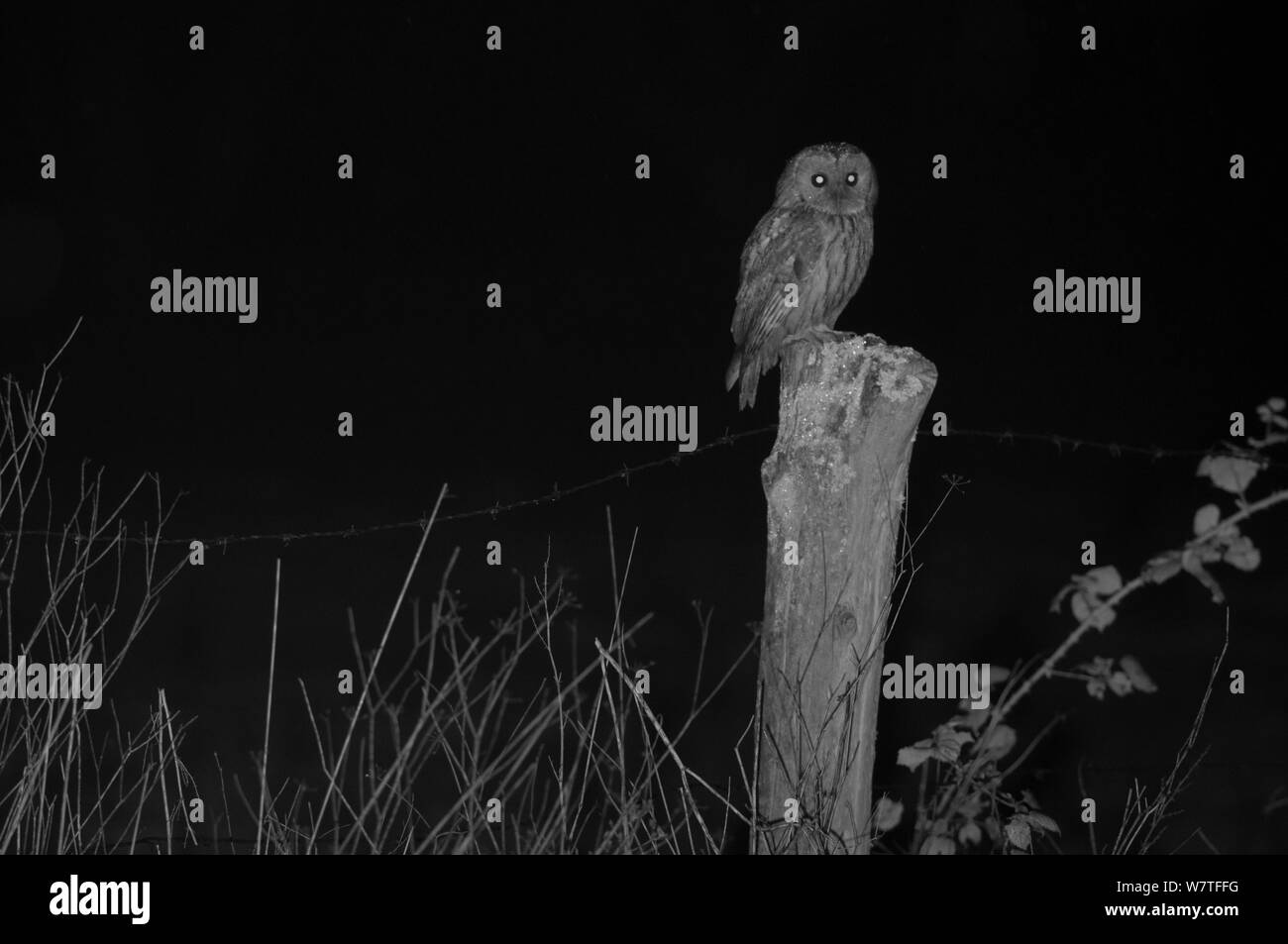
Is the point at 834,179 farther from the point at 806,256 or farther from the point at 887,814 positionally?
the point at 887,814

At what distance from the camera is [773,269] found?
4.13m

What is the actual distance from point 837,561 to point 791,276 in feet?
5.94

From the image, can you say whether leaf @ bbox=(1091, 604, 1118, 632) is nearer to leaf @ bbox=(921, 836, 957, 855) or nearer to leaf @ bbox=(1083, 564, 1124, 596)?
leaf @ bbox=(1083, 564, 1124, 596)

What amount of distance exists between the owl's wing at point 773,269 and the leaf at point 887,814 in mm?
2164

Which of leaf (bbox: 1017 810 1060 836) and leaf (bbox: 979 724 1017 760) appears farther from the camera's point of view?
leaf (bbox: 1017 810 1060 836)

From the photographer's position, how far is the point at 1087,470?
511cm

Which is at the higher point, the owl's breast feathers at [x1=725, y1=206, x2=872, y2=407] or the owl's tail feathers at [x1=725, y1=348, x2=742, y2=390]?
the owl's breast feathers at [x1=725, y1=206, x2=872, y2=407]

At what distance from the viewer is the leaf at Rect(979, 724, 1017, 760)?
189 centimetres

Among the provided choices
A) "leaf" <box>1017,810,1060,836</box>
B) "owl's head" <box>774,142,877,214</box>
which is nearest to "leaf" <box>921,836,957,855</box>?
"leaf" <box>1017,810,1060,836</box>

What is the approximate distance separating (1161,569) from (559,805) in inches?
38.1

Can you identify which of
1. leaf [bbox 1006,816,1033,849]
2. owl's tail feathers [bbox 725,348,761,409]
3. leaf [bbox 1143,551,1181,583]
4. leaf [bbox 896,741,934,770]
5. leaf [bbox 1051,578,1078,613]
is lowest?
leaf [bbox 1006,816,1033,849]
